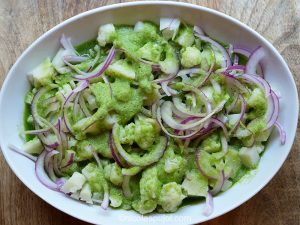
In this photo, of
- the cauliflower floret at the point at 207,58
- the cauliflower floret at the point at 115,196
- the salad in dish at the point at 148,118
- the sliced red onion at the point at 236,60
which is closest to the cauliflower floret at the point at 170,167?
the salad in dish at the point at 148,118

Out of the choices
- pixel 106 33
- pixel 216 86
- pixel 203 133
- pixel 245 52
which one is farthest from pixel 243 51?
pixel 106 33

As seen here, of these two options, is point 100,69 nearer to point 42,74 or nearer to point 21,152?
point 42,74

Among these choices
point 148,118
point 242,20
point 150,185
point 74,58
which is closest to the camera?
point 150,185

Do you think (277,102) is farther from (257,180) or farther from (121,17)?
(121,17)

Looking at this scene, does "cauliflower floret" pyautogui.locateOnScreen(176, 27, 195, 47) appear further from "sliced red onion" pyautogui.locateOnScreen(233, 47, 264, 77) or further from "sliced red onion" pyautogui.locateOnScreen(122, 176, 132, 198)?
"sliced red onion" pyautogui.locateOnScreen(122, 176, 132, 198)

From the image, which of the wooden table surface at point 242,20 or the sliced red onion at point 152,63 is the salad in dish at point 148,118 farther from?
the wooden table surface at point 242,20
